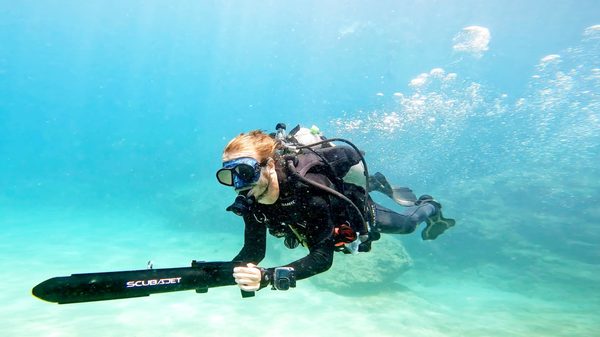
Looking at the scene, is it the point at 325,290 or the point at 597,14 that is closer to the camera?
the point at 325,290

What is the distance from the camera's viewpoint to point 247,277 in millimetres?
2838

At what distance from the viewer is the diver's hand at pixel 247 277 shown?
9.27 ft

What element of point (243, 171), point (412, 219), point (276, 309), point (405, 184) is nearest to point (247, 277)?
point (243, 171)

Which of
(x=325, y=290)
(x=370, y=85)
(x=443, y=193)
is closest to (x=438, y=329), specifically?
(x=325, y=290)

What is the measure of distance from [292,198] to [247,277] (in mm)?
927

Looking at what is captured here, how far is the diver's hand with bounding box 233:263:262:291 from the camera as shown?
2.83 meters

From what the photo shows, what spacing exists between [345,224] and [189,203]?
29.9 metres

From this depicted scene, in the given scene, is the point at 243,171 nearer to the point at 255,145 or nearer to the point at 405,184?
the point at 255,145

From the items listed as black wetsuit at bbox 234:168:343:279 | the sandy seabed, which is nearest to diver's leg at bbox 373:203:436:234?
black wetsuit at bbox 234:168:343:279

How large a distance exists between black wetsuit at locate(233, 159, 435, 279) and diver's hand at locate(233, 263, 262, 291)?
42 cm

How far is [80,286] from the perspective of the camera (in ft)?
7.34

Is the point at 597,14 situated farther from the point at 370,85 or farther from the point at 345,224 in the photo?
the point at 345,224

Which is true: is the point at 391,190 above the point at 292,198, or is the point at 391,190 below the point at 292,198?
above

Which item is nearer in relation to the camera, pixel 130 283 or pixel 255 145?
pixel 130 283
